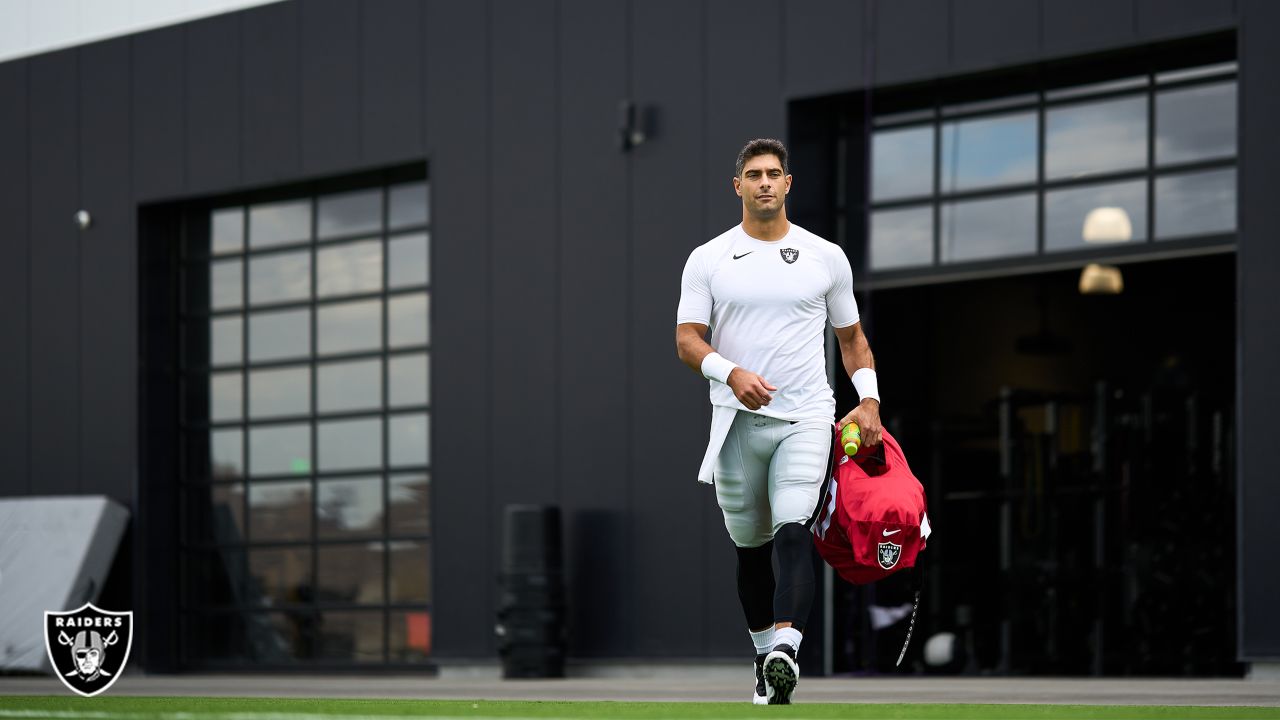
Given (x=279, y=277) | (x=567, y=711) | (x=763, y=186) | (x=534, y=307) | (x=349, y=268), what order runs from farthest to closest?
(x=279, y=277), (x=349, y=268), (x=534, y=307), (x=763, y=186), (x=567, y=711)

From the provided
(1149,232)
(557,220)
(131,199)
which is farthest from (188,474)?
(1149,232)

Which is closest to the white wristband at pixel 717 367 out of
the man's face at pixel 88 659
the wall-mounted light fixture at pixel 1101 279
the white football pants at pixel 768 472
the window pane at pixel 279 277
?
the white football pants at pixel 768 472

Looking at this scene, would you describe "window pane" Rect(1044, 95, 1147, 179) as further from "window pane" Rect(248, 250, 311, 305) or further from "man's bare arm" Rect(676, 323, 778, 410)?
"window pane" Rect(248, 250, 311, 305)

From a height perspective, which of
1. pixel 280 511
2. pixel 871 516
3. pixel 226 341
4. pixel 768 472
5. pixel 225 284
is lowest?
pixel 280 511

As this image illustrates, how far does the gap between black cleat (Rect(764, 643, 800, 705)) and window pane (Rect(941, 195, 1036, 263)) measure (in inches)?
224

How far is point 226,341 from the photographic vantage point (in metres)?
14.8

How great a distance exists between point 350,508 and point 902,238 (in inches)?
194

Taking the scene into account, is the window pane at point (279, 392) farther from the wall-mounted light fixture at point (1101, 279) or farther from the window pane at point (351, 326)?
the wall-mounted light fixture at point (1101, 279)

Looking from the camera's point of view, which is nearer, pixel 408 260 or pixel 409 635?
pixel 409 635

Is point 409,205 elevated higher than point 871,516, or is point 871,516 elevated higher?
point 409,205

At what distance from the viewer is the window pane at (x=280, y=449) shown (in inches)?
561

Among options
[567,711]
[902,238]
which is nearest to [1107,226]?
[902,238]

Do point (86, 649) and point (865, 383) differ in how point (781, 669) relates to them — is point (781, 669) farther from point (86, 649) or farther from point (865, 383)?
point (86, 649)

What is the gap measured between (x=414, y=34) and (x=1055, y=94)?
188 inches
